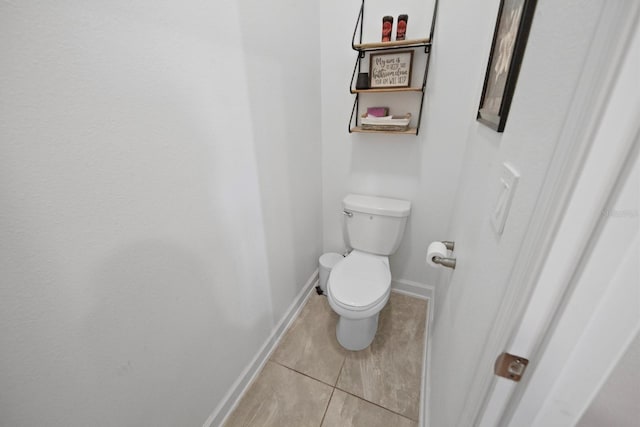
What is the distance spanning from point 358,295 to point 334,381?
0.47m

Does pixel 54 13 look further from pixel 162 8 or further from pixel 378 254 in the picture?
pixel 378 254

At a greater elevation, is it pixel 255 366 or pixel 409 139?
pixel 409 139

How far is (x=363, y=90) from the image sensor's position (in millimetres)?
1339

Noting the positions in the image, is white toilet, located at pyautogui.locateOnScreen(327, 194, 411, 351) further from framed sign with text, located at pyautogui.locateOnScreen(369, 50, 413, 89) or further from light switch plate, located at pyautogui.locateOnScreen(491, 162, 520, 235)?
light switch plate, located at pyautogui.locateOnScreen(491, 162, 520, 235)

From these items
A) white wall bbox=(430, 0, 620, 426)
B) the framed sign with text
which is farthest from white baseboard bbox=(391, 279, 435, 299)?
the framed sign with text

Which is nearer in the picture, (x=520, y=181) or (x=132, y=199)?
(x=520, y=181)

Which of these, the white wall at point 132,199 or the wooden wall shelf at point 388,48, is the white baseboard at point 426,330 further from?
the wooden wall shelf at point 388,48

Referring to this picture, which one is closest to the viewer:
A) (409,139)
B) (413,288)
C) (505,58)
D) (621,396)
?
(621,396)

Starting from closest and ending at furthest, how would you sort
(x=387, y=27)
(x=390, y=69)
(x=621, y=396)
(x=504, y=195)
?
(x=621, y=396), (x=504, y=195), (x=387, y=27), (x=390, y=69)

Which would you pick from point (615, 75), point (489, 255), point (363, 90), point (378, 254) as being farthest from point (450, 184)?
point (615, 75)

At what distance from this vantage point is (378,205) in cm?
151

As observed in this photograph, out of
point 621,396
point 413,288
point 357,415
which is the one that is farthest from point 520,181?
point 413,288

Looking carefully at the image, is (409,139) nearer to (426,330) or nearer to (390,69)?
(390,69)

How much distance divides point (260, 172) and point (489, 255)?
914 millimetres
